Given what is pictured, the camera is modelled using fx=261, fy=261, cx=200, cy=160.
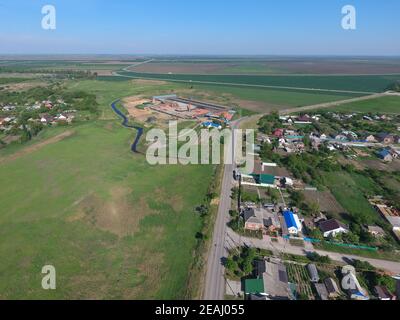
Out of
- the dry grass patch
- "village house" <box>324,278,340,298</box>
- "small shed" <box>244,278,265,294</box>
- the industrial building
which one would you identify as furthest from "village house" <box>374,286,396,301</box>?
the industrial building

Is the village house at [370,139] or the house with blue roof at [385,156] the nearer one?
the house with blue roof at [385,156]

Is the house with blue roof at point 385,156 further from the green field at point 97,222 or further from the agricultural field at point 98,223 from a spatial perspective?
the green field at point 97,222

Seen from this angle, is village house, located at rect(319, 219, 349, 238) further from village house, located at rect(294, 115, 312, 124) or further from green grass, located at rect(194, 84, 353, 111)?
green grass, located at rect(194, 84, 353, 111)

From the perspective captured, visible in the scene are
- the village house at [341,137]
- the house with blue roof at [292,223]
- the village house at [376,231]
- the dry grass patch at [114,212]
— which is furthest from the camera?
the village house at [341,137]

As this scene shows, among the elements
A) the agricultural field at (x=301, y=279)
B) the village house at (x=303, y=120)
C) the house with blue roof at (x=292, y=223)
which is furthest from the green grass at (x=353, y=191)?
the village house at (x=303, y=120)

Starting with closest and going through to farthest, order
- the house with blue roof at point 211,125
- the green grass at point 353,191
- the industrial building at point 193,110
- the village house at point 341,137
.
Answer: the green grass at point 353,191
the village house at point 341,137
the house with blue roof at point 211,125
the industrial building at point 193,110

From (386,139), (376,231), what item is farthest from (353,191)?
(386,139)

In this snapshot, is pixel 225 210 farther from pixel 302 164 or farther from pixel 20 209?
pixel 20 209
